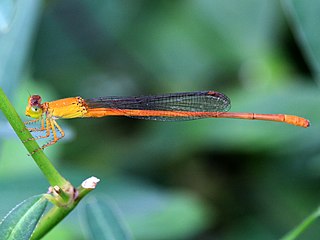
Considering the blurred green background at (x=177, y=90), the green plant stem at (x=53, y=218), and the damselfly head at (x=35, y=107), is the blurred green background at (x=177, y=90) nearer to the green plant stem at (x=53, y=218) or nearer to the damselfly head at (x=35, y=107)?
the damselfly head at (x=35, y=107)

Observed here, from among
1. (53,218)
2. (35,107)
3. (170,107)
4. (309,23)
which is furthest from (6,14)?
(309,23)

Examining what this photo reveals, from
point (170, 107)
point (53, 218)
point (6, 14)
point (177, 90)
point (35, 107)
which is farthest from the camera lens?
point (177, 90)

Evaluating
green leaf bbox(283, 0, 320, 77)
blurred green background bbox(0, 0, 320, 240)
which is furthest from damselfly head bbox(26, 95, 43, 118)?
green leaf bbox(283, 0, 320, 77)

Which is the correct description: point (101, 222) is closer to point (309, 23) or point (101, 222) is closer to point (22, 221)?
point (22, 221)

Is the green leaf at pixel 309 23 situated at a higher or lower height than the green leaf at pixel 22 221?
higher

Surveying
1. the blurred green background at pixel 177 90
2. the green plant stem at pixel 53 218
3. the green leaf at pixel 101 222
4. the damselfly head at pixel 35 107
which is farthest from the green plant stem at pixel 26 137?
the blurred green background at pixel 177 90

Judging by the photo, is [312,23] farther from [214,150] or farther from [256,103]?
[214,150]
